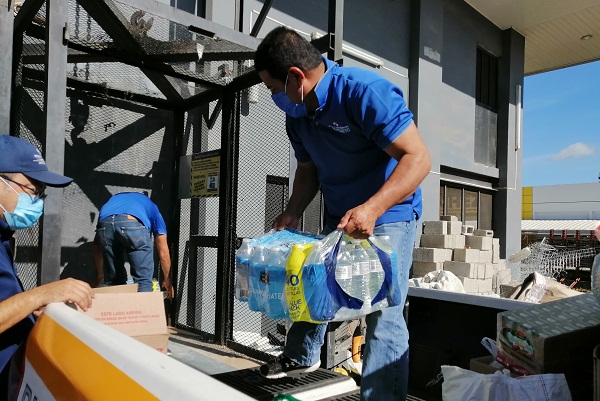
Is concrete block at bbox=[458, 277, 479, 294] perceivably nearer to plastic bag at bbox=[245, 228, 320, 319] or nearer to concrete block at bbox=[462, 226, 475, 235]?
concrete block at bbox=[462, 226, 475, 235]

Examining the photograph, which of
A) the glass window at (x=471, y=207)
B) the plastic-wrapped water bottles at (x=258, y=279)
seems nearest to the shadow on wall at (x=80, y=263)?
the plastic-wrapped water bottles at (x=258, y=279)

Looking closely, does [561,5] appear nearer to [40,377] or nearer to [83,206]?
[83,206]

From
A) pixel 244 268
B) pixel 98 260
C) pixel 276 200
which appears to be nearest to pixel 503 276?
pixel 276 200

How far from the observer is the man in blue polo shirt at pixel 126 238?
15.9 feet

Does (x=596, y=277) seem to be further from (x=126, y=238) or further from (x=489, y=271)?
(x=489, y=271)

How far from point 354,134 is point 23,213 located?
1.64m

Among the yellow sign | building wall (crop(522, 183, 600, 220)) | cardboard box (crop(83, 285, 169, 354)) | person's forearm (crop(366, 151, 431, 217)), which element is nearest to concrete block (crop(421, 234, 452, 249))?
the yellow sign

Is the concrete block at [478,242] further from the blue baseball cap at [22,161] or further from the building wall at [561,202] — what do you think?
the building wall at [561,202]

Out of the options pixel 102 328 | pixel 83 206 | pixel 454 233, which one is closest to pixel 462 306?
pixel 102 328

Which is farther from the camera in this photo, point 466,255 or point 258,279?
point 466,255

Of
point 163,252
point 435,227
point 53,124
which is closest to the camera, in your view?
point 53,124

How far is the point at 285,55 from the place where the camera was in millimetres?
2285

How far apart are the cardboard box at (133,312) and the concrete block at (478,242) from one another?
8913 millimetres

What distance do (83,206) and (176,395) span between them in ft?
17.1
